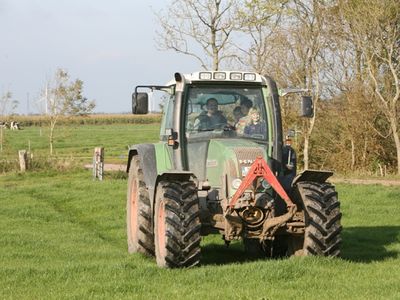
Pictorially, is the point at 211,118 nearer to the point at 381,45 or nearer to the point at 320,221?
the point at 320,221

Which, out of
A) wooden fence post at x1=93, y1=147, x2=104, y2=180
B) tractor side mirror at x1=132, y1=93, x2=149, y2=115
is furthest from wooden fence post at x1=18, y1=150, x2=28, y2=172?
tractor side mirror at x1=132, y1=93, x2=149, y2=115

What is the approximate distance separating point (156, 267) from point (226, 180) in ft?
4.39

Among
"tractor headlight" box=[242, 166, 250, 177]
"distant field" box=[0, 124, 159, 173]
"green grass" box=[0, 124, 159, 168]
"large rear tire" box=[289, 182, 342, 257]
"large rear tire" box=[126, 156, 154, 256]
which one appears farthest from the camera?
"green grass" box=[0, 124, 159, 168]

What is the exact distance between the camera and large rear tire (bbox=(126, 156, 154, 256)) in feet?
37.1

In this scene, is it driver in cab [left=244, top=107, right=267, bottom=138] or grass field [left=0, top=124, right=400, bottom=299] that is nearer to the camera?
grass field [left=0, top=124, right=400, bottom=299]

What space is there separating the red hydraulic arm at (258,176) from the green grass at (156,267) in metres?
0.75

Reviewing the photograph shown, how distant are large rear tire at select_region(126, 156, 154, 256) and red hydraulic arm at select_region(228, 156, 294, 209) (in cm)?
200

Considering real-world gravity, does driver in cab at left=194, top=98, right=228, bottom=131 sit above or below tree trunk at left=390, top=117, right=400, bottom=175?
above

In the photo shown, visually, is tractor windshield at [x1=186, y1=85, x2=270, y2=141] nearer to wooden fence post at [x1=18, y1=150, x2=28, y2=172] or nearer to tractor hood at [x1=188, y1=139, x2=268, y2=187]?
tractor hood at [x1=188, y1=139, x2=268, y2=187]

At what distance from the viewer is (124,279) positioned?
909 centimetres

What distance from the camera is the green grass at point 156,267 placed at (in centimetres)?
830

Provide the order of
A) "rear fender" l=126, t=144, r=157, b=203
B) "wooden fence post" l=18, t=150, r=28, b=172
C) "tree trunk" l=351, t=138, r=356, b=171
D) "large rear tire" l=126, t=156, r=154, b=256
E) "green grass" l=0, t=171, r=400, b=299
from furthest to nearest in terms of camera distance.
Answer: "wooden fence post" l=18, t=150, r=28, b=172
"tree trunk" l=351, t=138, r=356, b=171
"large rear tire" l=126, t=156, r=154, b=256
"rear fender" l=126, t=144, r=157, b=203
"green grass" l=0, t=171, r=400, b=299

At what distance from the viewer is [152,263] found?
1038 cm

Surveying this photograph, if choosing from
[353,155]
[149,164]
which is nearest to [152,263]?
[149,164]
